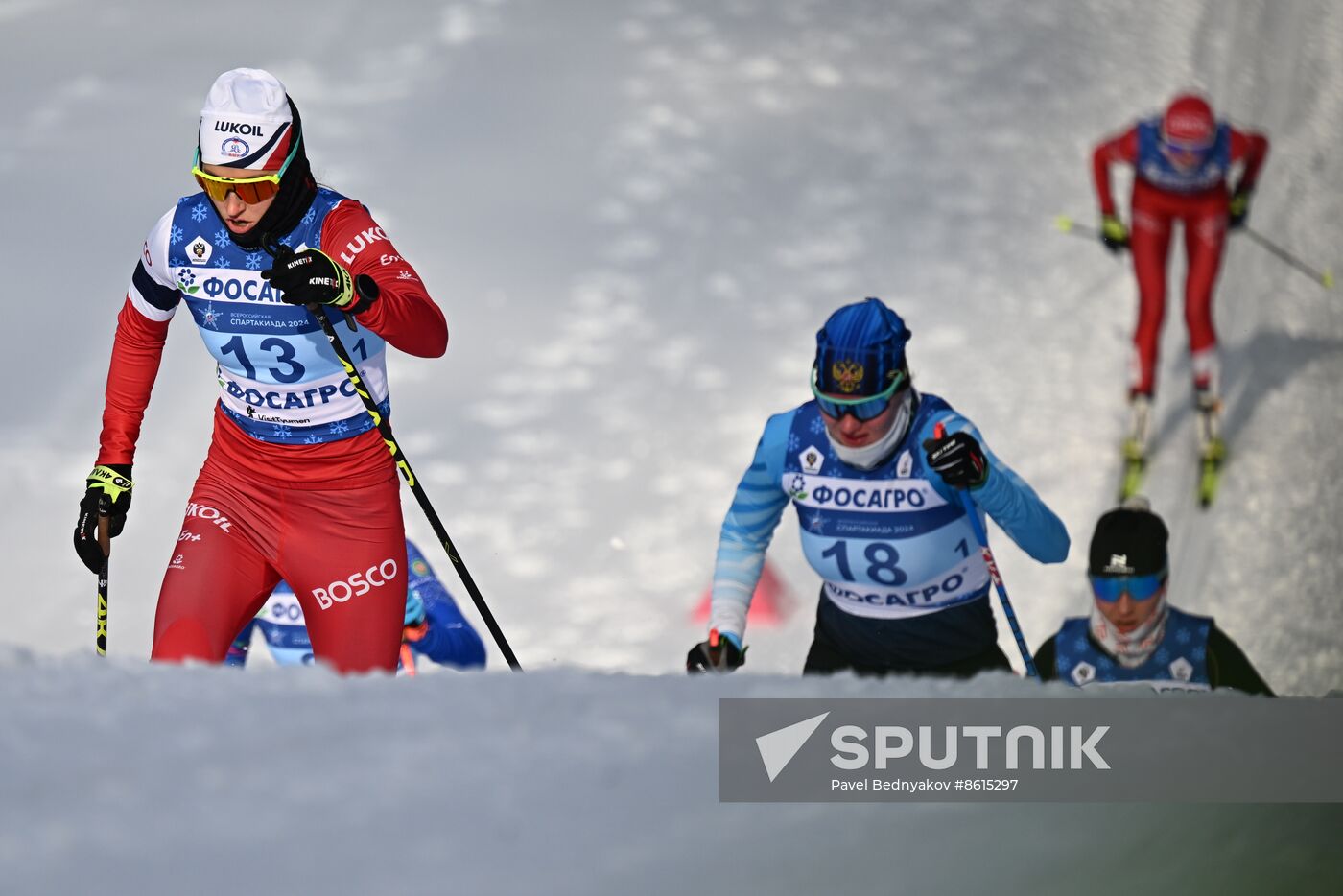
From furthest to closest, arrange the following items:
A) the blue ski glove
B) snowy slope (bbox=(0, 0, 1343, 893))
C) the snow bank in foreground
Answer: snowy slope (bbox=(0, 0, 1343, 893)) < the blue ski glove < the snow bank in foreground

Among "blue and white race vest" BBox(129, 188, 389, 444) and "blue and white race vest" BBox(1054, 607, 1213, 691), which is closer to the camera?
"blue and white race vest" BBox(129, 188, 389, 444)

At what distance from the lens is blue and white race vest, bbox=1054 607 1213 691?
4016 millimetres

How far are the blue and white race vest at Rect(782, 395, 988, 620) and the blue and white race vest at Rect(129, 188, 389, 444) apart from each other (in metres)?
0.93

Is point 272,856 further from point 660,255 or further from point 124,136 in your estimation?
point 124,136

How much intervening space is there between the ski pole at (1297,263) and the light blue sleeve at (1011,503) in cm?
514

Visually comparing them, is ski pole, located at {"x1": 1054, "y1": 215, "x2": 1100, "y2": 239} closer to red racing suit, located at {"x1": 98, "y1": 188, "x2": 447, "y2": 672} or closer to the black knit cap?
the black knit cap

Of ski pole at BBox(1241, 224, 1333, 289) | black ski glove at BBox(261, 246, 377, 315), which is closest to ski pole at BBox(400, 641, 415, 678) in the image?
black ski glove at BBox(261, 246, 377, 315)

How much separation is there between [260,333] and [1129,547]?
6.66ft

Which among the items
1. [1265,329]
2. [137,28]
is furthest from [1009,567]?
[137,28]

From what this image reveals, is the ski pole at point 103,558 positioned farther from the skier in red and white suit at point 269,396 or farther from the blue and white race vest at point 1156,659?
the blue and white race vest at point 1156,659

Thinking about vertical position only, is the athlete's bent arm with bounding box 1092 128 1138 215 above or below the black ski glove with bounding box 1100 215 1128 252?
above

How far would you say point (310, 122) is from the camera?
9.81 m

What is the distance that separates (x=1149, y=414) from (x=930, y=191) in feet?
7.02

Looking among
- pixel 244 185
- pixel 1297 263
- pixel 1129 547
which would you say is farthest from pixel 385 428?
pixel 1297 263
